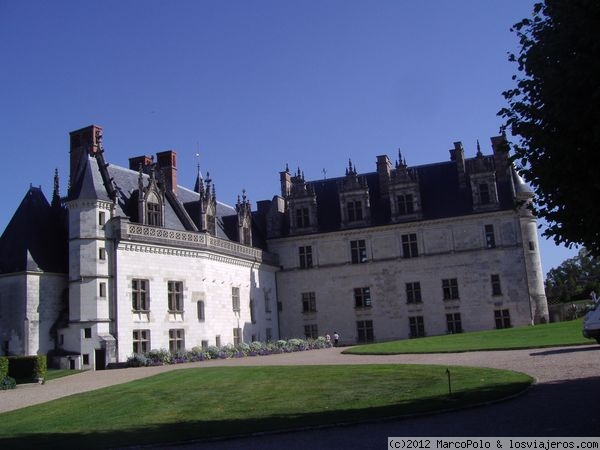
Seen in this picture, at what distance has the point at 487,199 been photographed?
3778cm

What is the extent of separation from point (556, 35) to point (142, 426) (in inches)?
369

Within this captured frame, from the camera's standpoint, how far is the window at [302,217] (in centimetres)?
4153

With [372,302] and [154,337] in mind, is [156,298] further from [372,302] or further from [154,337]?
[372,302]

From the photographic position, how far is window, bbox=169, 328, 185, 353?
29.7 m

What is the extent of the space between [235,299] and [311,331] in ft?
23.4

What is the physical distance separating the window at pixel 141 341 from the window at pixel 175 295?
2023 mm

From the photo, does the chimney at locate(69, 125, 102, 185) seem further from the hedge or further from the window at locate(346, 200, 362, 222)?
the window at locate(346, 200, 362, 222)

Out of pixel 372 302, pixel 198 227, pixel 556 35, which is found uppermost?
pixel 198 227

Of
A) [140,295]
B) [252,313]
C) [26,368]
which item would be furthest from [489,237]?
[26,368]

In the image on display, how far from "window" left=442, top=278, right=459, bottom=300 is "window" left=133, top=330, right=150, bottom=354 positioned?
18.8m

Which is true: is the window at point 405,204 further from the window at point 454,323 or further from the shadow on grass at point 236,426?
the shadow on grass at point 236,426

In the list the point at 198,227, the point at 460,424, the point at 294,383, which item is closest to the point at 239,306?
the point at 198,227

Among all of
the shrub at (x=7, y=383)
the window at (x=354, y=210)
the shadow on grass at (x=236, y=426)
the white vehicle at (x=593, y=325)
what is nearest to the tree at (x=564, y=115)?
the shadow on grass at (x=236, y=426)

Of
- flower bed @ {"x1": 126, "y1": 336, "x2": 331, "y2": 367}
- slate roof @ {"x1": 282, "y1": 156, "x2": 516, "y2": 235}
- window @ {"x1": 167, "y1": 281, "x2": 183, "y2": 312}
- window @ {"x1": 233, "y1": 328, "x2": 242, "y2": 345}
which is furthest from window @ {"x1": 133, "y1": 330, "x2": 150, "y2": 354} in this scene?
slate roof @ {"x1": 282, "y1": 156, "x2": 516, "y2": 235}
